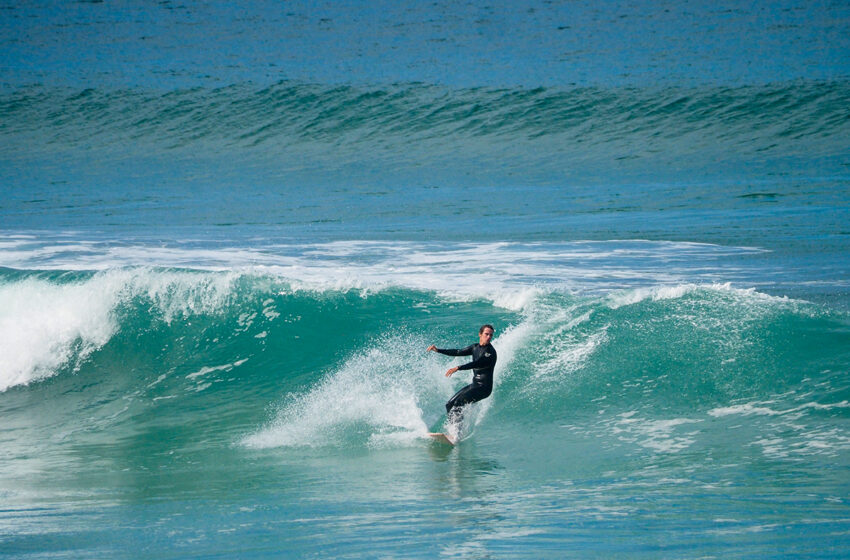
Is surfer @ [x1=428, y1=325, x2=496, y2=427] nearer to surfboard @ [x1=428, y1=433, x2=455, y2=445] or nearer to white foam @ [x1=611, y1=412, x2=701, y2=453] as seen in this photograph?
surfboard @ [x1=428, y1=433, x2=455, y2=445]

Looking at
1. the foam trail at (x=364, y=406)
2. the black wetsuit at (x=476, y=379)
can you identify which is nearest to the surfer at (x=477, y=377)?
the black wetsuit at (x=476, y=379)

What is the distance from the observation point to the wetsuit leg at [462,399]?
8211mm

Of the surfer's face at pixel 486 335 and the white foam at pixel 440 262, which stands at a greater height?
the surfer's face at pixel 486 335

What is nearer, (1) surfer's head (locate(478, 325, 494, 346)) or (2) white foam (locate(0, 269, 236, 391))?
(1) surfer's head (locate(478, 325, 494, 346))

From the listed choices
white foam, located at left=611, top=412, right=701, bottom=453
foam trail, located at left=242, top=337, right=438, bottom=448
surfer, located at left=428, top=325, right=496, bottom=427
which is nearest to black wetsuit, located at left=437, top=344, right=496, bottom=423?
surfer, located at left=428, top=325, right=496, bottom=427

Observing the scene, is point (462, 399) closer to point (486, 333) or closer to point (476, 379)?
point (476, 379)

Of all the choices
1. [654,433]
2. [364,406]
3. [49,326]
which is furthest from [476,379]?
[49,326]

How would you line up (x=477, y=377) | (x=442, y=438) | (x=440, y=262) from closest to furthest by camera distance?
(x=477, y=377) → (x=442, y=438) → (x=440, y=262)

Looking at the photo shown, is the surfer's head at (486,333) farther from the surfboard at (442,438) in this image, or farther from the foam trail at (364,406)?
the foam trail at (364,406)

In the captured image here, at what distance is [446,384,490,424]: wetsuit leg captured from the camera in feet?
26.9

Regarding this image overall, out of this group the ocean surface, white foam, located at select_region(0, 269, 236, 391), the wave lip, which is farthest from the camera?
the wave lip

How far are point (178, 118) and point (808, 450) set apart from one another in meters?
46.7

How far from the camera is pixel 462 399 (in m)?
8.25

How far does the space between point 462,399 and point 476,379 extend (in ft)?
0.66
